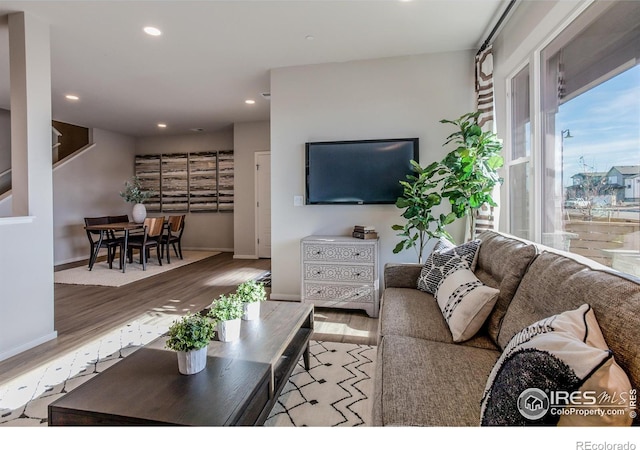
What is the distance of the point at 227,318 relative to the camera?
5.33ft

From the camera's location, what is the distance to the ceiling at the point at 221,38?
2.67 m

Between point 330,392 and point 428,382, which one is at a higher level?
point 428,382

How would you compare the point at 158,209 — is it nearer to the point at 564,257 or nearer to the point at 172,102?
the point at 172,102

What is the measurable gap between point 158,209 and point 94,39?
523 cm

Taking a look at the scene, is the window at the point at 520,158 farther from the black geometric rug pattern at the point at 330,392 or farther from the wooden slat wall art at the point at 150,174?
the wooden slat wall art at the point at 150,174

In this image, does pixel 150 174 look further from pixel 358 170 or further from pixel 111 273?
pixel 358 170

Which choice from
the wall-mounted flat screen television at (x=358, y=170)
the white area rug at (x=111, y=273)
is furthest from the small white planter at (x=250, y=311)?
the white area rug at (x=111, y=273)

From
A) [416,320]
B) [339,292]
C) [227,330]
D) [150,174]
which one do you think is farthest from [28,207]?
[150,174]

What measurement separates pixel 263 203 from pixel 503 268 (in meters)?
5.42

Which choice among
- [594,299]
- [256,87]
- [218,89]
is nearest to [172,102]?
[218,89]

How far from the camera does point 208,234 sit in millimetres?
7699

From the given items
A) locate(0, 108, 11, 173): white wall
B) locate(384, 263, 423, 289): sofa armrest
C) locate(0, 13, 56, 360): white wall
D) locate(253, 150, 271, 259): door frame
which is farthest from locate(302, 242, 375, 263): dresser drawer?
locate(0, 108, 11, 173): white wall

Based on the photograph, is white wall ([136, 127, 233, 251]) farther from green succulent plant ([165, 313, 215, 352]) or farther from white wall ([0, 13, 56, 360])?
green succulent plant ([165, 313, 215, 352])

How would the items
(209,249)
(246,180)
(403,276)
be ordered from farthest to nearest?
1. (209,249)
2. (246,180)
3. (403,276)
